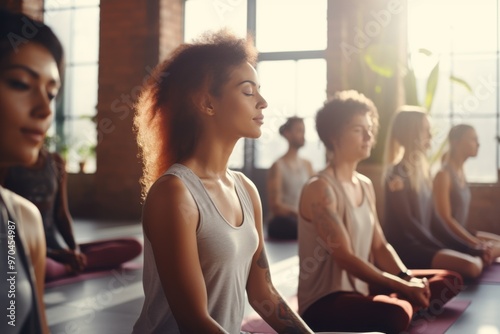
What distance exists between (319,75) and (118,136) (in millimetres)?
2696

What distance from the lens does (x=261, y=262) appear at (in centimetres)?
155

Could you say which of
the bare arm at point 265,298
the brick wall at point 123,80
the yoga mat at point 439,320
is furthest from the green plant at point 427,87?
the bare arm at point 265,298

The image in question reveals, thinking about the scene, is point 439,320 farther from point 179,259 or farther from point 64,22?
point 64,22

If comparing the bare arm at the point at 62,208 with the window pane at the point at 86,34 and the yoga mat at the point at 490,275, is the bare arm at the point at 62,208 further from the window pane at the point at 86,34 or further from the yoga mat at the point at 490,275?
the window pane at the point at 86,34

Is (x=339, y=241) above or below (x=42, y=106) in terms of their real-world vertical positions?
below

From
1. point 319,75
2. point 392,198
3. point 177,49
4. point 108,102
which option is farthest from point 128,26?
point 177,49

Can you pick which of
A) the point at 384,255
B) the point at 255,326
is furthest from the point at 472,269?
the point at 255,326

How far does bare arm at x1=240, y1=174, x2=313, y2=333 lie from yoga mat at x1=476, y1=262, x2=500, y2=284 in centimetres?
261

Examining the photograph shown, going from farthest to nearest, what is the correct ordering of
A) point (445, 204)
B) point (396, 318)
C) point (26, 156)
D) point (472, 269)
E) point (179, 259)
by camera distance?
point (445, 204)
point (472, 269)
point (396, 318)
point (179, 259)
point (26, 156)

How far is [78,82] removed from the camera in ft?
29.8

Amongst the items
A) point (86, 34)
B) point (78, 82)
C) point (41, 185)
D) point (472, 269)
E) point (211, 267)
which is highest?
point (86, 34)

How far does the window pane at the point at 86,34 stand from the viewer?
8.91 meters

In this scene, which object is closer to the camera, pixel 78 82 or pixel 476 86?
pixel 476 86

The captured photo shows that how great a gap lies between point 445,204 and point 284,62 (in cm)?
400
